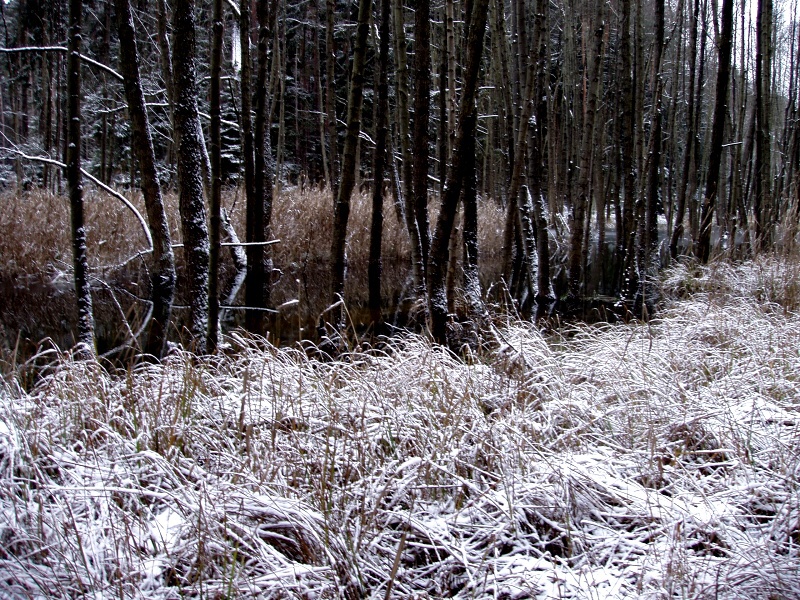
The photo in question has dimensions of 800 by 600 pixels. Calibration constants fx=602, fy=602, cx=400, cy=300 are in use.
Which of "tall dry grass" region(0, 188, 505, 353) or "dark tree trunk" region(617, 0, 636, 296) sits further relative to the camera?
"dark tree trunk" region(617, 0, 636, 296)

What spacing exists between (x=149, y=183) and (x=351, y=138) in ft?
8.10

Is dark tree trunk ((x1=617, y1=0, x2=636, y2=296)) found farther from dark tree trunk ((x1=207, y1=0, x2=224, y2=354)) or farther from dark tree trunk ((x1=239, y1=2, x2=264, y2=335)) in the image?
dark tree trunk ((x1=207, y1=0, x2=224, y2=354))

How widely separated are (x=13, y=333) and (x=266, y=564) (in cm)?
618

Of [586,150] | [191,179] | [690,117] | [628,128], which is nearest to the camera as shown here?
[191,179]

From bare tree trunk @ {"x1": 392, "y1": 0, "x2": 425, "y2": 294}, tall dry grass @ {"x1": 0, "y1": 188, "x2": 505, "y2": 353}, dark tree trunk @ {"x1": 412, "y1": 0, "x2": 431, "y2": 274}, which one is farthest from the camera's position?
tall dry grass @ {"x1": 0, "y1": 188, "x2": 505, "y2": 353}

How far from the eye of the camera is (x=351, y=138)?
5184mm

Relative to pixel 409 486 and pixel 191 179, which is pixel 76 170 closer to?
pixel 191 179

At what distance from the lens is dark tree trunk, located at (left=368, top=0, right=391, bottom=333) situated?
665 cm

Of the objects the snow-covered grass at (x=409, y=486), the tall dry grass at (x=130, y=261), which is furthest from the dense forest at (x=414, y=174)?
the snow-covered grass at (x=409, y=486)

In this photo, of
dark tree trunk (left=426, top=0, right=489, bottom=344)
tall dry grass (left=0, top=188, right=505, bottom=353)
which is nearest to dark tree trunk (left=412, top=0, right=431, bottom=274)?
dark tree trunk (left=426, top=0, right=489, bottom=344)

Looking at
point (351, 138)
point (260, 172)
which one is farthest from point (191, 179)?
point (260, 172)

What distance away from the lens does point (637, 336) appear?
4.48 meters

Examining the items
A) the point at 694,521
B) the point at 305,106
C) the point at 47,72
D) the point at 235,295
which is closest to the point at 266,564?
the point at 694,521

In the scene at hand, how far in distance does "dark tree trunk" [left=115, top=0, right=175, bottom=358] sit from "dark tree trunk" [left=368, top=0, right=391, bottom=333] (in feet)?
7.86
